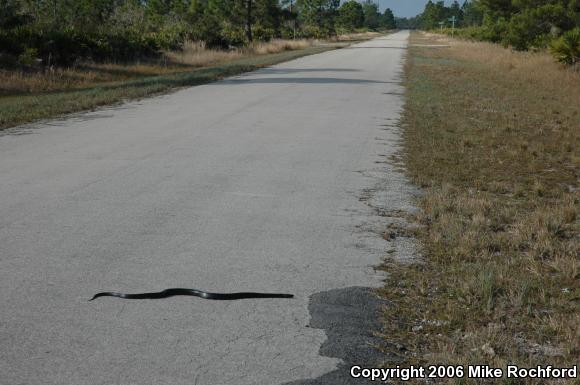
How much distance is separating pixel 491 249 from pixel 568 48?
826 inches

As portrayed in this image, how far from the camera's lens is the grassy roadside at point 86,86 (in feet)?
44.8

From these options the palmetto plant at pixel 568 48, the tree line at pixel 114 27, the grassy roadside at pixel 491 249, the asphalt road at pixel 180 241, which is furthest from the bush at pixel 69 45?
the palmetto plant at pixel 568 48

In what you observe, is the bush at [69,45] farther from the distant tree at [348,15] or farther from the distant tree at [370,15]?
the distant tree at [370,15]

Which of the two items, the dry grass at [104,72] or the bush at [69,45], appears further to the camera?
the bush at [69,45]

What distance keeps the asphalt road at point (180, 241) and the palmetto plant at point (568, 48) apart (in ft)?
49.1

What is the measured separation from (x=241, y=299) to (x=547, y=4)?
96.6 feet

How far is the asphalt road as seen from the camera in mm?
3652

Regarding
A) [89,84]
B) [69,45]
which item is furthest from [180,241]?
[69,45]

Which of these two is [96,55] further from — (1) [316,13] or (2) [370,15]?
(2) [370,15]

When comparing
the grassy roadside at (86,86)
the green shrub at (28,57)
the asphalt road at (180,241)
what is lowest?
the grassy roadside at (86,86)

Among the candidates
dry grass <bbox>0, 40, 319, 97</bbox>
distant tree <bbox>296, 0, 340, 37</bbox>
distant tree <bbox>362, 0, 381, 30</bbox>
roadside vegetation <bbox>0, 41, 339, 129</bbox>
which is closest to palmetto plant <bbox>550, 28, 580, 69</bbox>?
roadside vegetation <bbox>0, 41, 339, 129</bbox>

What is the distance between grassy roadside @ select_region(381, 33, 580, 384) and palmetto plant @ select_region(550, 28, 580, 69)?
12854 millimetres

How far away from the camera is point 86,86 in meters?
19.3

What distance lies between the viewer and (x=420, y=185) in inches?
305
